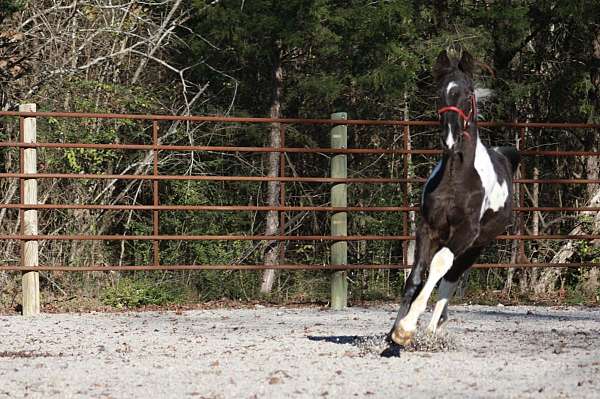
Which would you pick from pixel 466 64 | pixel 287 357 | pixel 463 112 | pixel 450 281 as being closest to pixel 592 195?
pixel 450 281

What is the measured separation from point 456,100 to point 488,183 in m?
0.85

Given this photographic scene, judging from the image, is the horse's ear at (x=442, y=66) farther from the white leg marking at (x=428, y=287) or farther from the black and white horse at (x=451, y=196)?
the white leg marking at (x=428, y=287)

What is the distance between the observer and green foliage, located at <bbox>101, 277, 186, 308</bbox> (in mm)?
11805

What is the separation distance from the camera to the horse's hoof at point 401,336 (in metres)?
7.00

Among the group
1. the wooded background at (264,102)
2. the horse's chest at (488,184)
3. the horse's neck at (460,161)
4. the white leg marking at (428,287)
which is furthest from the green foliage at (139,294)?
the horse's neck at (460,161)

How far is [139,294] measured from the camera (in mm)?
11914

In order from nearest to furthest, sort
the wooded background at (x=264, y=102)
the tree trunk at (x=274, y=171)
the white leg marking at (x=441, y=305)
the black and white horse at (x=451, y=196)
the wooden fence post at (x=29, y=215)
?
the black and white horse at (x=451, y=196), the white leg marking at (x=441, y=305), the wooden fence post at (x=29, y=215), the wooded background at (x=264, y=102), the tree trunk at (x=274, y=171)

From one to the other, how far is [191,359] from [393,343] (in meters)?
1.43

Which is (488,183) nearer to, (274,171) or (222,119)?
(222,119)

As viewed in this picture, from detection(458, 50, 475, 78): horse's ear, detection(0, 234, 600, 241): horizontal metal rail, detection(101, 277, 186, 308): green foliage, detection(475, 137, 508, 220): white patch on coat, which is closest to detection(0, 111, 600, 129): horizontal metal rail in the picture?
detection(0, 234, 600, 241): horizontal metal rail

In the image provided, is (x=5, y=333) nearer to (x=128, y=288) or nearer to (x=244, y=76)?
(x=128, y=288)

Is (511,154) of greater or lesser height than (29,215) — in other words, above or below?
above

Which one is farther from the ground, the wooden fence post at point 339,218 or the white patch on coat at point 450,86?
the white patch on coat at point 450,86

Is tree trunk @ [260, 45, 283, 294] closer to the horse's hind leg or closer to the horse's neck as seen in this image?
the horse's hind leg
